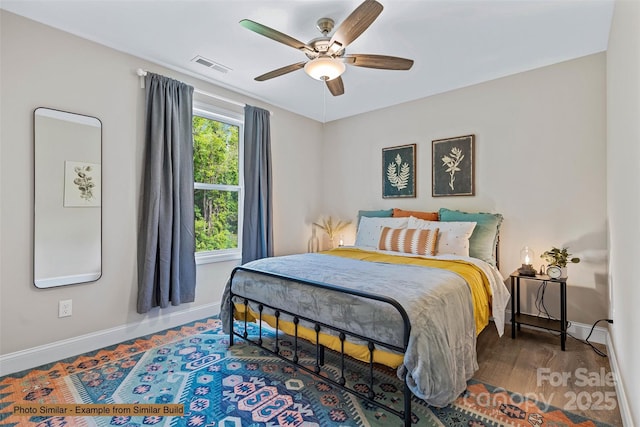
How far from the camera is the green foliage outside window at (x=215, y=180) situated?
3.37m

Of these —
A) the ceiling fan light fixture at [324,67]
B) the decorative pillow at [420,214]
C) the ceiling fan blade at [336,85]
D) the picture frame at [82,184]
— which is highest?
the ceiling fan blade at [336,85]

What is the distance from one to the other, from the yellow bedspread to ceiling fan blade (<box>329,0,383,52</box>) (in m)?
1.75

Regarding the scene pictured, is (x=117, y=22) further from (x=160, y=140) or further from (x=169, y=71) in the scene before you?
(x=160, y=140)

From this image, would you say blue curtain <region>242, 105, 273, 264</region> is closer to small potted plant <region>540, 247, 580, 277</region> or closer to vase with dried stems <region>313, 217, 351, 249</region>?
vase with dried stems <region>313, 217, 351, 249</region>

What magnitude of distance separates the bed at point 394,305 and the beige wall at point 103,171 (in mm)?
959

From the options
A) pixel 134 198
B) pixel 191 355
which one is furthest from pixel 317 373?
pixel 134 198

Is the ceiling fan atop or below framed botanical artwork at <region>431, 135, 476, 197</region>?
atop

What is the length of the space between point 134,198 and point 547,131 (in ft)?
12.8

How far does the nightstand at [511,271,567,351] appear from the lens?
2510 millimetres

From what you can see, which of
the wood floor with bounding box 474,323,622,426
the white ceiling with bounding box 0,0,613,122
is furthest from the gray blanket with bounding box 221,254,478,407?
the white ceiling with bounding box 0,0,613,122

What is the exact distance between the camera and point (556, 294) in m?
2.88

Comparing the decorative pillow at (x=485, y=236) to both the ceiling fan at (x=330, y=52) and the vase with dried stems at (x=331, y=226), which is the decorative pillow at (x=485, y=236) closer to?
the ceiling fan at (x=330, y=52)

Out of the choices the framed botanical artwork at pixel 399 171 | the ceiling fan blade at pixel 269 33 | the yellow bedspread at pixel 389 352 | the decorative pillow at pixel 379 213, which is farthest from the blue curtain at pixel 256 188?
the ceiling fan blade at pixel 269 33

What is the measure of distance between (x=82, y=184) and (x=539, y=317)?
4127mm
